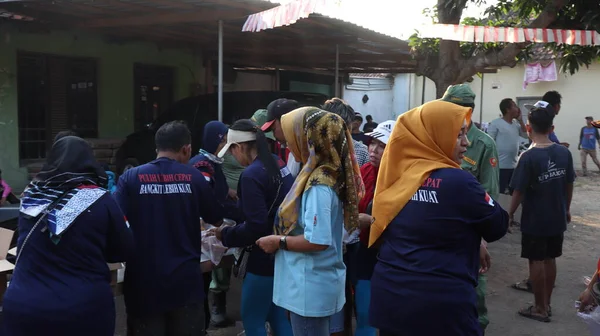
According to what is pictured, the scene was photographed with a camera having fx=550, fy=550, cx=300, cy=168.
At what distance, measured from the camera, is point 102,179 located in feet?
8.84

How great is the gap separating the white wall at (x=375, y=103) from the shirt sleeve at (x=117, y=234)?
719 inches

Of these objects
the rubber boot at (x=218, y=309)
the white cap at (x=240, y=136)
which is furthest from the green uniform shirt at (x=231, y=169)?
the white cap at (x=240, y=136)

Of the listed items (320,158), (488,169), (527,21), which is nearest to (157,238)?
(320,158)

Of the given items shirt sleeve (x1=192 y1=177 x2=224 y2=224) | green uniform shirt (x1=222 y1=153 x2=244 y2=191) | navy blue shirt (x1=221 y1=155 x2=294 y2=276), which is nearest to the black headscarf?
shirt sleeve (x1=192 y1=177 x2=224 y2=224)

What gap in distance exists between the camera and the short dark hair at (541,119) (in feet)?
15.4

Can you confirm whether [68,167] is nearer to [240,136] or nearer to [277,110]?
[240,136]

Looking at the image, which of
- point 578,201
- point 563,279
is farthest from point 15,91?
point 578,201

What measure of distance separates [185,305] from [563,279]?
4.99 m

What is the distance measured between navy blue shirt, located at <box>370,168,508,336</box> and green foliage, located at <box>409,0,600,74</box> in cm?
523

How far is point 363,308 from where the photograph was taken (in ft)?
11.6

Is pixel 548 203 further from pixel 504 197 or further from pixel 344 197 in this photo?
pixel 344 197

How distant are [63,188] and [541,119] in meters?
3.85

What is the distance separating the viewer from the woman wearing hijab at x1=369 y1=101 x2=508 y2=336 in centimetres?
233

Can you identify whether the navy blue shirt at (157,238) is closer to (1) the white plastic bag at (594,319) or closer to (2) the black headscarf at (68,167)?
(2) the black headscarf at (68,167)
